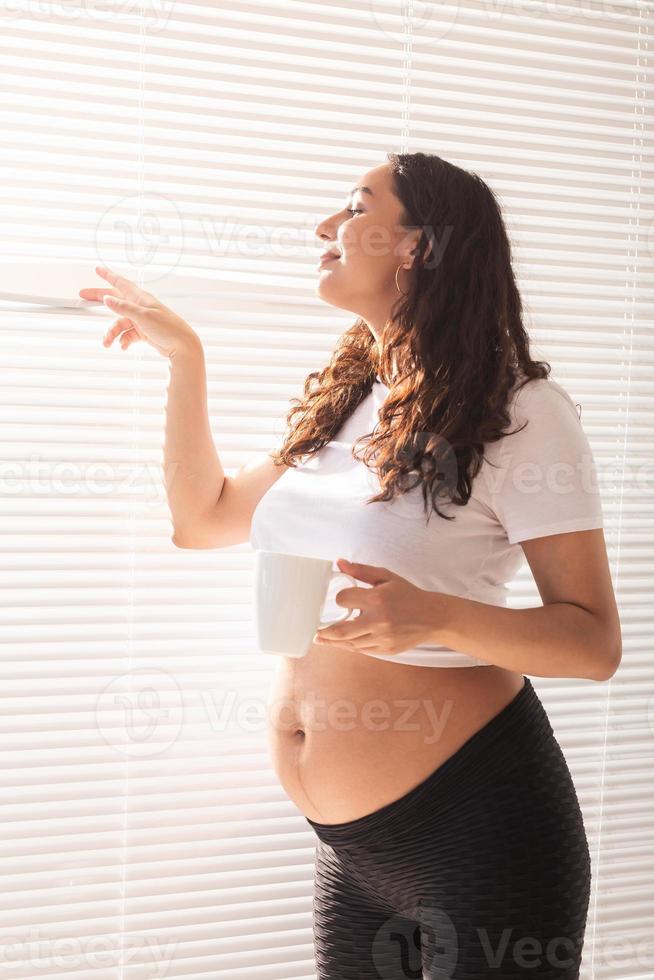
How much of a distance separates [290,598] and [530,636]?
11.7 inches

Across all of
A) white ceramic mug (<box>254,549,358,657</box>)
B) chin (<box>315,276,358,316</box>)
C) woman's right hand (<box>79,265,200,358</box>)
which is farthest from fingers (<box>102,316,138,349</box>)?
white ceramic mug (<box>254,549,358,657</box>)

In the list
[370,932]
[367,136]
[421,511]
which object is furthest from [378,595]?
[367,136]

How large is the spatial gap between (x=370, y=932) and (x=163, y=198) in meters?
1.07

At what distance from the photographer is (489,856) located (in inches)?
44.9

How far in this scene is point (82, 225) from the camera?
1.39m

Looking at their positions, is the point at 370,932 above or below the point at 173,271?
below

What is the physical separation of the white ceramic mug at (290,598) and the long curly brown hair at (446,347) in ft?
0.79

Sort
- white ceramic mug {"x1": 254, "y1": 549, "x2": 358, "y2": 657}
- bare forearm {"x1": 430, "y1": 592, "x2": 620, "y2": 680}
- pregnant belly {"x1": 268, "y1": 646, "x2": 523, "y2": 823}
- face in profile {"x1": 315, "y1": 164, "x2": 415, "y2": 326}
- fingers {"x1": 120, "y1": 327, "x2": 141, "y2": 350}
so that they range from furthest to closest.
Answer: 1. fingers {"x1": 120, "y1": 327, "x2": 141, "y2": 350}
2. face in profile {"x1": 315, "y1": 164, "x2": 415, "y2": 326}
3. pregnant belly {"x1": 268, "y1": 646, "x2": 523, "y2": 823}
4. bare forearm {"x1": 430, "y1": 592, "x2": 620, "y2": 680}
5. white ceramic mug {"x1": 254, "y1": 549, "x2": 358, "y2": 657}

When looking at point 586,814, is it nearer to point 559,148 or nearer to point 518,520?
point 518,520

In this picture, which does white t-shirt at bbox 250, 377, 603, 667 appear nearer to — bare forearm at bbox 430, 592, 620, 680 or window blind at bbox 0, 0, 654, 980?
bare forearm at bbox 430, 592, 620, 680

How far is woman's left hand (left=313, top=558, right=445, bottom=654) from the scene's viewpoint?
0.98 meters

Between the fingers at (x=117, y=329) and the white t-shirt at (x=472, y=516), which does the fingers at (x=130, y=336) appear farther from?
the white t-shirt at (x=472, y=516)

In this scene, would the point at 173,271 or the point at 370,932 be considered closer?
the point at 370,932

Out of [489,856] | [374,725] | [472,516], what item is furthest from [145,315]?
[489,856]
